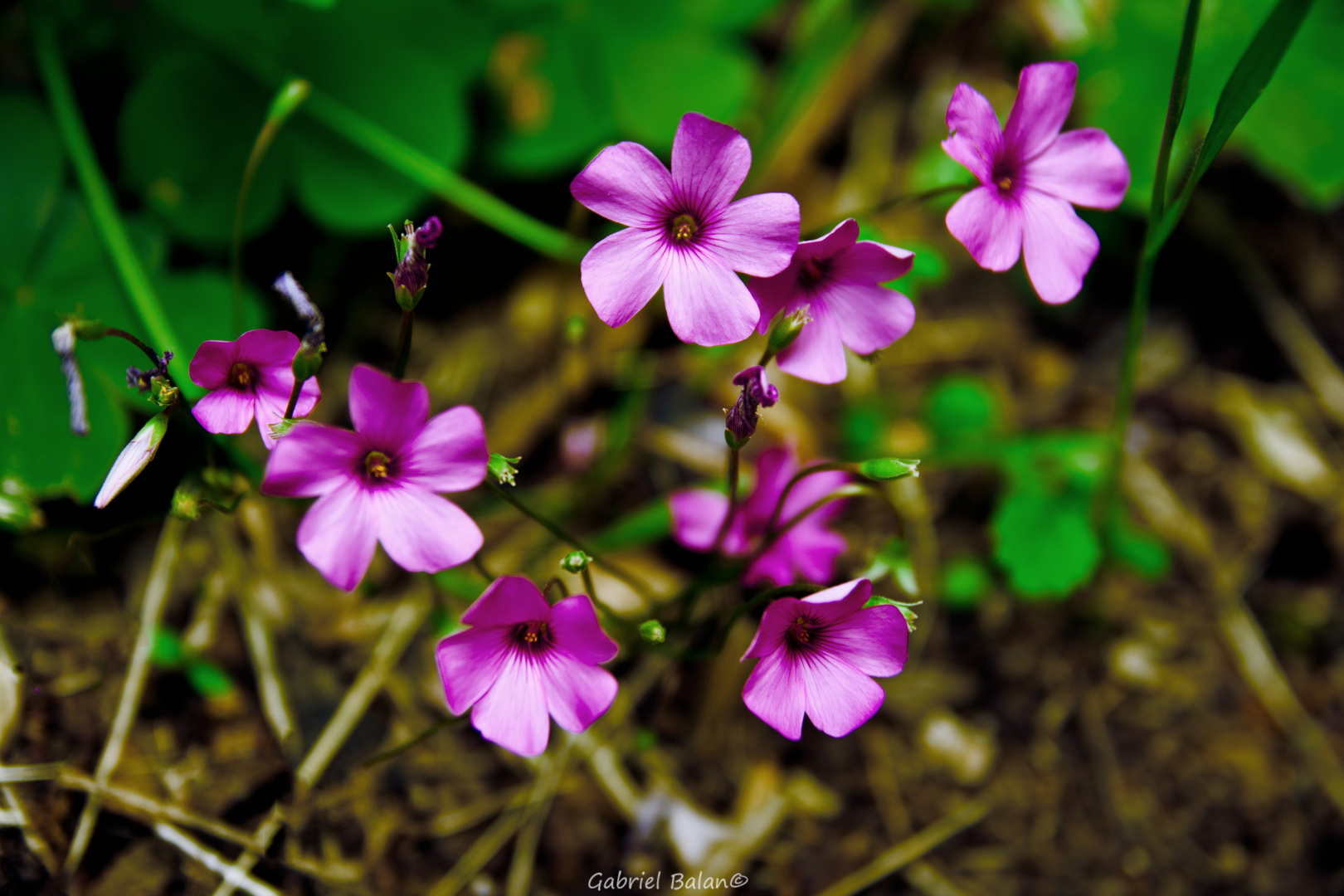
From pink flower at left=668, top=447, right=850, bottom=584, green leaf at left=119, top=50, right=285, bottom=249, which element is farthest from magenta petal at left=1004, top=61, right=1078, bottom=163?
green leaf at left=119, top=50, right=285, bottom=249

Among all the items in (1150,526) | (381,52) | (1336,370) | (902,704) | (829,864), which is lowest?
(829,864)

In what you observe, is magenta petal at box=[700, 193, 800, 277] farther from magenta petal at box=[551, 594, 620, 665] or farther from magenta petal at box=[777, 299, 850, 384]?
magenta petal at box=[551, 594, 620, 665]

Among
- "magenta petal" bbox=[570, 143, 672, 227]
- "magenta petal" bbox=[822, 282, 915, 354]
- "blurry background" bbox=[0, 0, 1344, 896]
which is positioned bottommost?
"blurry background" bbox=[0, 0, 1344, 896]

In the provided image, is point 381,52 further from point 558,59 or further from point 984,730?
point 984,730

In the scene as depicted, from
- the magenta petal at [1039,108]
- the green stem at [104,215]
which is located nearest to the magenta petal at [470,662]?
the green stem at [104,215]

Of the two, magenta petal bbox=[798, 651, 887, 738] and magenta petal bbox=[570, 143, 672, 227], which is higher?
magenta petal bbox=[570, 143, 672, 227]

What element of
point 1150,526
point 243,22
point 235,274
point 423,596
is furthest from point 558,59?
point 1150,526

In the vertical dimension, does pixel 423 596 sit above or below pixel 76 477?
below
